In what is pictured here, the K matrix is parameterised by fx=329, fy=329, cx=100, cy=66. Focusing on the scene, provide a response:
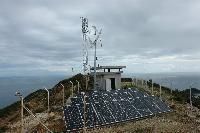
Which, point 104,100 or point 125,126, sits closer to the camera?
point 125,126

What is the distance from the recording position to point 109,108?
103 ft

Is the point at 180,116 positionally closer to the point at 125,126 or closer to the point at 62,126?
the point at 125,126

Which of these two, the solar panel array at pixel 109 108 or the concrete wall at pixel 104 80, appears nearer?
the solar panel array at pixel 109 108

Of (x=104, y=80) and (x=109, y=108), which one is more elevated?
(x=104, y=80)

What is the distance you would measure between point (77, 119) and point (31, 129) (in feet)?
19.0

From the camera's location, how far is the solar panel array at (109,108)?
28672 mm

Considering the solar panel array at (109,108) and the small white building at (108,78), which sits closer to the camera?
the solar panel array at (109,108)

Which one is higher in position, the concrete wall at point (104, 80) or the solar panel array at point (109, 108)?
the concrete wall at point (104, 80)

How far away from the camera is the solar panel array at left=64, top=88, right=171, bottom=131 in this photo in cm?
2867

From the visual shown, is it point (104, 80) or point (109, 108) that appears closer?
point (109, 108)

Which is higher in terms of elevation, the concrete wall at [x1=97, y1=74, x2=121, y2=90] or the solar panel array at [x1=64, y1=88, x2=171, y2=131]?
the concrete wall at [x1=97, y1=74, x2=121, y2=90]

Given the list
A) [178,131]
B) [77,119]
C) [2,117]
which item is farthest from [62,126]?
[2,117]

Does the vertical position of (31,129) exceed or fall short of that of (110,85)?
it falls short

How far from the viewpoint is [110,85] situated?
4262 cm
